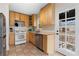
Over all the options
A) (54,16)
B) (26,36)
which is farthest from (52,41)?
(26,36)

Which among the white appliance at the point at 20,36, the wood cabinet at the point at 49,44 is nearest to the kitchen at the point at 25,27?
the white appliance at the point at 20,36

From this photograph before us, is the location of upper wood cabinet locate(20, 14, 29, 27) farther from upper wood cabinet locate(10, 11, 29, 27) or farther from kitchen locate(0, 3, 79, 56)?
kitchen locate(0, 3, 79, 56)

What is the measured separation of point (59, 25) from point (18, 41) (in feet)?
8.79

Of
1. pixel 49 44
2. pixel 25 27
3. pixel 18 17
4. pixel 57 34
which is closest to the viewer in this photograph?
pixel 49 44

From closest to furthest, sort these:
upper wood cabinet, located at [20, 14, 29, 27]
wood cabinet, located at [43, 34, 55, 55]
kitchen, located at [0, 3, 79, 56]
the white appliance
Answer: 1. kitchen, located at [0, 3, 79, 56]
2. wood cabinet, located at [43, 34, 55, 55]
3. the white appliance
4. upper wood cabinet, located at [20, 14, 29, 27]

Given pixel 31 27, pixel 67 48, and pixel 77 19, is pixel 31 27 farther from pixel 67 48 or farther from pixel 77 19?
pixel 77 19

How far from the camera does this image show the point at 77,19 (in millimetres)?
2525

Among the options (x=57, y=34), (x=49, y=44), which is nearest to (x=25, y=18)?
(x=57, y=34)

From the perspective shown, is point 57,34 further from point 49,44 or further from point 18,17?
point 18,17

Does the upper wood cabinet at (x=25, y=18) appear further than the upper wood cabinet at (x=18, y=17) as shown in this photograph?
Yes

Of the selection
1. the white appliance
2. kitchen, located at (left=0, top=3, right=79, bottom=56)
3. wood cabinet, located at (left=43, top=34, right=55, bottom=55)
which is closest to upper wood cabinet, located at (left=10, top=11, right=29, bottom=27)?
kitchen, located at (left=0, top=3, right=79, bottom=56)

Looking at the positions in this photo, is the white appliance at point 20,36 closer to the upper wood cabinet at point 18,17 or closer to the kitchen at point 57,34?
the kitchen at point 57,34

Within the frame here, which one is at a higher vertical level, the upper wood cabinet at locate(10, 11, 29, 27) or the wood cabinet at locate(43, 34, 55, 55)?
the upper wood cabinet at locate(10, 11, 29, 27)

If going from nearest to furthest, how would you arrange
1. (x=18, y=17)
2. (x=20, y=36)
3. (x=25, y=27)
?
1. (x=20, y=36)
2. (x=18, y=17)
3. (x=25, y=27)
